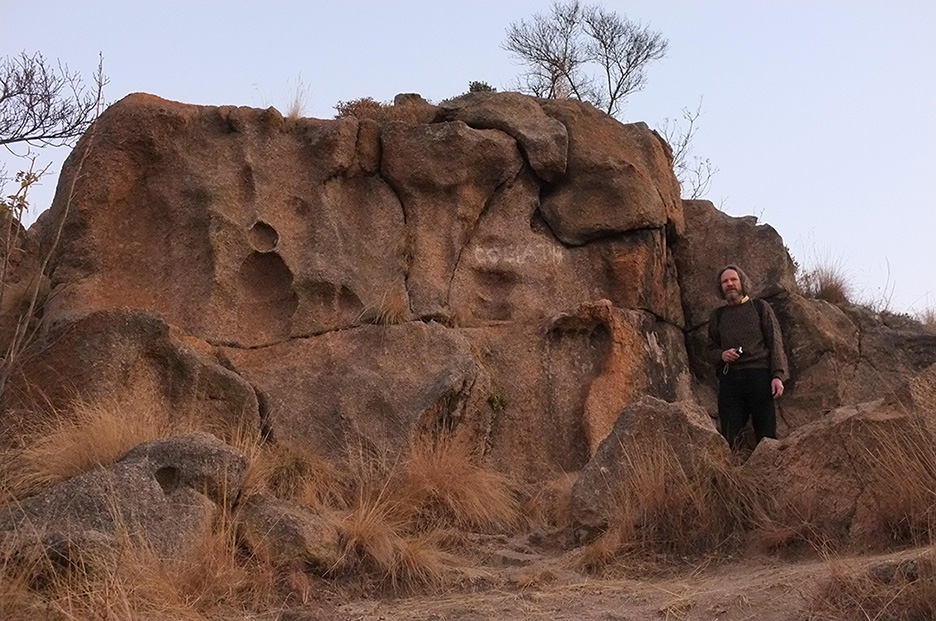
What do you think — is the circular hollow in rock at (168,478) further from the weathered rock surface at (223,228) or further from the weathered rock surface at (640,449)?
the weathered rock surface at (223,228)

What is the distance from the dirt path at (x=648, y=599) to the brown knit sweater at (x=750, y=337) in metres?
2.28

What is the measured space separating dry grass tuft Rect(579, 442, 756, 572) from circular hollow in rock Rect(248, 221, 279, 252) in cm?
351

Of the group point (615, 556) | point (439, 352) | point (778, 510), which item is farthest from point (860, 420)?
point (439, 352)

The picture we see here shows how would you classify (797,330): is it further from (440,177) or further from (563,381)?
(440,177)

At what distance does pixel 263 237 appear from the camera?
8.45 meters

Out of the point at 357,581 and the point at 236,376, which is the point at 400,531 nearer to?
the point at 357,581

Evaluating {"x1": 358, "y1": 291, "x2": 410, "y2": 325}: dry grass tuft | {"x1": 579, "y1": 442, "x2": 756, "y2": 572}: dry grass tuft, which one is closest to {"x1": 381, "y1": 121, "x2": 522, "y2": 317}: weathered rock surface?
{"x1": 358, "y1": 291, "x2": 410, "y2": 325}: dry grass tuft

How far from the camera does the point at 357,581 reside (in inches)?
221

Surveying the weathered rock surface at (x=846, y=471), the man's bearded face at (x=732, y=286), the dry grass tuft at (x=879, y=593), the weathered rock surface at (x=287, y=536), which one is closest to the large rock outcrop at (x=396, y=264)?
the man's bearded face at (x=732, y=286)

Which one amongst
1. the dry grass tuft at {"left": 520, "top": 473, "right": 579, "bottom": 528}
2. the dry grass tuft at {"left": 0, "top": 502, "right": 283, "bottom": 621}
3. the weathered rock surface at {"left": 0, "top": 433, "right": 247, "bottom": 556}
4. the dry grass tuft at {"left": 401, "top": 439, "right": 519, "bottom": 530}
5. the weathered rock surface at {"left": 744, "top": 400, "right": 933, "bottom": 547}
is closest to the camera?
the dry grass tuft at {"left": 0, "top": 502, "right": 283, "bottom": 621}

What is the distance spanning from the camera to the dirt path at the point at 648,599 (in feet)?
15.8

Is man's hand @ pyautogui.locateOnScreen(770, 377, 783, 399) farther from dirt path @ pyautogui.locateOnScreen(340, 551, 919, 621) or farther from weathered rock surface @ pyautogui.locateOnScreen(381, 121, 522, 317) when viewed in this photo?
weathered rock surface @ pyautogui.locateOnScreen(381, 121, 522, 317)

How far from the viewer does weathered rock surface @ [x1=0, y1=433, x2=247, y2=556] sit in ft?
16.2

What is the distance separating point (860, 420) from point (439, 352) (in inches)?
127
